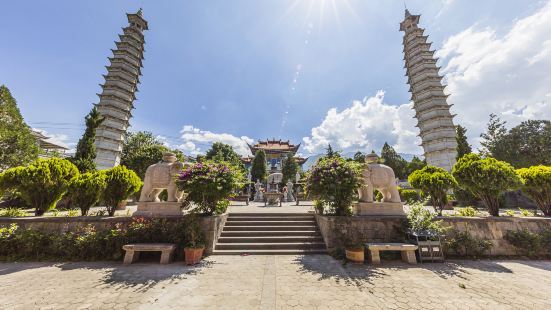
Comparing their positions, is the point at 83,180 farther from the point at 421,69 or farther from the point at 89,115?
the point at 421,69

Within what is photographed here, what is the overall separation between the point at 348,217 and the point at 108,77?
160ft

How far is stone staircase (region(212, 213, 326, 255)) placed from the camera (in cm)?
691

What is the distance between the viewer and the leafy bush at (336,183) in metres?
7.13

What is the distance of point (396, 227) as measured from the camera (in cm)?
698

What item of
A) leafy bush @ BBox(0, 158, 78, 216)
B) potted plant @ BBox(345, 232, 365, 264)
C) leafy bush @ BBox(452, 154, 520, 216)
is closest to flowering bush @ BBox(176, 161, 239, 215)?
potted plant @ BBox(345, 232, 365, 264)

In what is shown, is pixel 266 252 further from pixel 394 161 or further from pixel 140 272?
pixel 394 161

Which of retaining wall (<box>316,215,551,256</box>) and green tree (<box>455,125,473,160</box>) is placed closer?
retaining wall (<box>316,215,551,256</box>)

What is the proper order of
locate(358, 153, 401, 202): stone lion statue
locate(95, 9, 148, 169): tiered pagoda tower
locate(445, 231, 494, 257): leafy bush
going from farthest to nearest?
locate(95, 9, 148, 169): tiered pagoda tower
locate(358, 153, 401, 202): stone lion statue
locate(445, 231, 494, 257): leafy bush

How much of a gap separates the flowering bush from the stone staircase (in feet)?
4.12

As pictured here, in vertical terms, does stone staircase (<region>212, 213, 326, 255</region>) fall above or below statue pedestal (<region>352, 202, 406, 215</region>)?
below

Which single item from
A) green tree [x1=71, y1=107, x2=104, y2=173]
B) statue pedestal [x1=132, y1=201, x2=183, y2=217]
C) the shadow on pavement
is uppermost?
green tree [x1=71, y1=107, x2=104, y2=173]

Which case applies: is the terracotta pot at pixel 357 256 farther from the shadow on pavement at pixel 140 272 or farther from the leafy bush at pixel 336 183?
the shadow on pavement at pixel 140 272

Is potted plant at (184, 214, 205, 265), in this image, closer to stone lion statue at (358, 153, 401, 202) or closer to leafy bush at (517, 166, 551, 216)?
stone lion statue at (358, 153, 401, 202)

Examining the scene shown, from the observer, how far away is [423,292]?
13.5 ft
